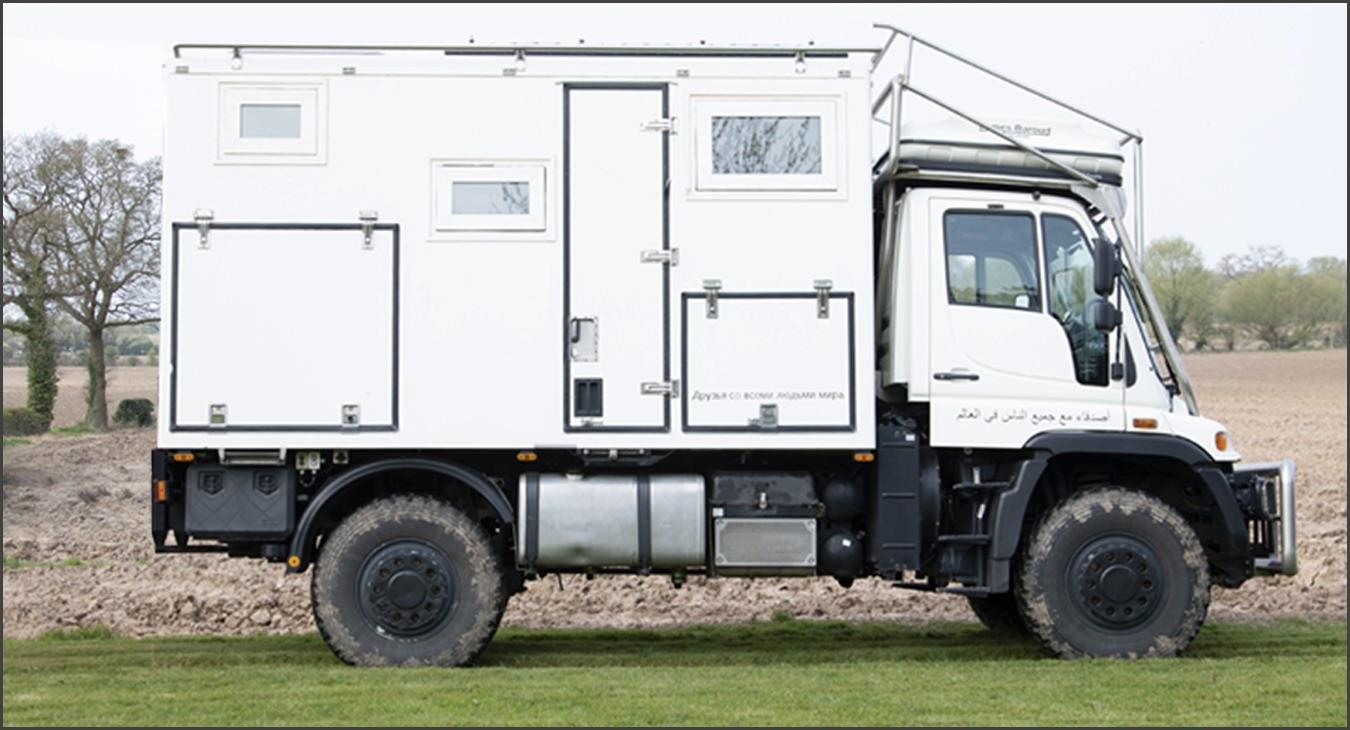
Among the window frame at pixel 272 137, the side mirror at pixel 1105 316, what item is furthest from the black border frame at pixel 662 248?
the side mirror at pixel 1105 316

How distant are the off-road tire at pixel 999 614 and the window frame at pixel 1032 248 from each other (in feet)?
8.43

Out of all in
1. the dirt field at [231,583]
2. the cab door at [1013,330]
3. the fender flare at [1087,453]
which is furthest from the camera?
the dirt field at [231,583]

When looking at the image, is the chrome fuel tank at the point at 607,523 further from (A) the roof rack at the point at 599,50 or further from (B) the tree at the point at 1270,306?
(B) the tree at the point at 1270,306

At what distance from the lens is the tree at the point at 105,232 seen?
63.9 feet

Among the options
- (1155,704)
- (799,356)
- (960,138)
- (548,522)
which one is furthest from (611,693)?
(960,138)

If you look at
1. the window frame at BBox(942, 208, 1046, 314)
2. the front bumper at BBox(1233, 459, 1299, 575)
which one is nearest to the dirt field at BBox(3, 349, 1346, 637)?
the front bumper at BBox(1233, 459, 1299, 575)

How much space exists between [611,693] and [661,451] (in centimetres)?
175

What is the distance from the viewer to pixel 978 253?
31.9 feet

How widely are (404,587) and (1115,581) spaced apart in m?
4.56

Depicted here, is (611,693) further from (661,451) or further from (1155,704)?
(1155,704)

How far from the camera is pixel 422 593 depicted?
9289mm

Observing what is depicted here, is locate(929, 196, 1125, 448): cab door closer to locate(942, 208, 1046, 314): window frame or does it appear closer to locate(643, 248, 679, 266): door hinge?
locate(942, 208, 1046, 314): window frame

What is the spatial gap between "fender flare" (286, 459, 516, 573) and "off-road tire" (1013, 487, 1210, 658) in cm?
349

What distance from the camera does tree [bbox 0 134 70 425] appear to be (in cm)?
1928
